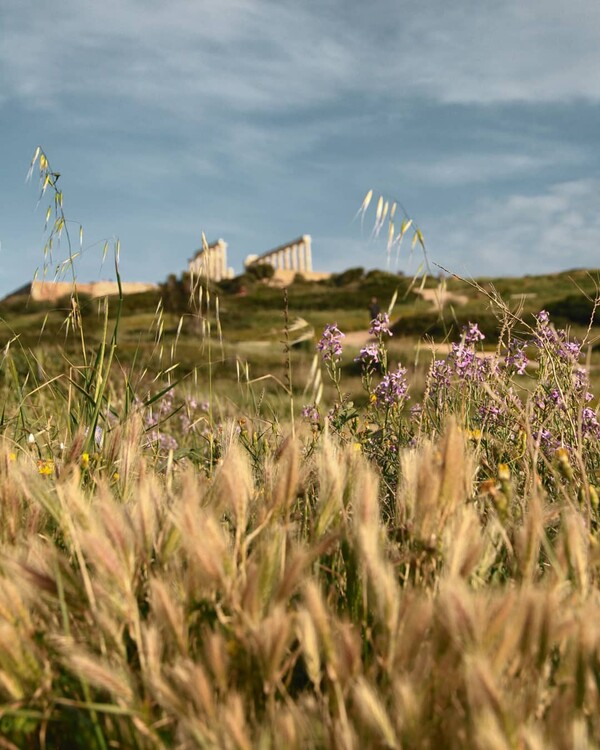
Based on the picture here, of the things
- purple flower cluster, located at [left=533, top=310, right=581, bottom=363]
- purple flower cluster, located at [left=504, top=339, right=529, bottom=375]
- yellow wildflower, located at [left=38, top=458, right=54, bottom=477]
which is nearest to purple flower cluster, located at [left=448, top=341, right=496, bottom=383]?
purple flower cluster, located at [left=504, top=339, right=529, bottom=375]

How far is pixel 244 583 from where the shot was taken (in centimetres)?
109

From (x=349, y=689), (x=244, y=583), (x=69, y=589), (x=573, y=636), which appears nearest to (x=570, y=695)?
(x=573, y=636)

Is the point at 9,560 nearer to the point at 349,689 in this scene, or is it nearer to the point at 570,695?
the point at 349,689

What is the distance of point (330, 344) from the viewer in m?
3.22

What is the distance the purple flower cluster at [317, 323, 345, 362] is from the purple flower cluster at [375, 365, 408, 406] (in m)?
0.23

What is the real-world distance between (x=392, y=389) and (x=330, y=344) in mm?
336

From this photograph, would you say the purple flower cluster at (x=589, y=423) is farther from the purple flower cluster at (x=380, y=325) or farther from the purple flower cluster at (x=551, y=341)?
the purple flower cluster at (x=380, y=325)

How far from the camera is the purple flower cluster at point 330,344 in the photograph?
318 cm

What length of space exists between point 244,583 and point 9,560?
1.12ft

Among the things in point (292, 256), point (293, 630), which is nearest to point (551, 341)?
point (293, 630)

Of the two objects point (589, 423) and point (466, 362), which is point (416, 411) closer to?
point (466, 362)

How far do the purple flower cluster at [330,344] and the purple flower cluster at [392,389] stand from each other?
23cm

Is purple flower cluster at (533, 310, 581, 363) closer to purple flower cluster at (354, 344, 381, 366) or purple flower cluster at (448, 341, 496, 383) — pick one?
purple flower cluster at (448, 341, 496, 383)

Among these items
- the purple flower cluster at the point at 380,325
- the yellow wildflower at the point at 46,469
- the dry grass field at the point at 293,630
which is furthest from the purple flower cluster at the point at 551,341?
the yellow wildflower at the point at 46,469
